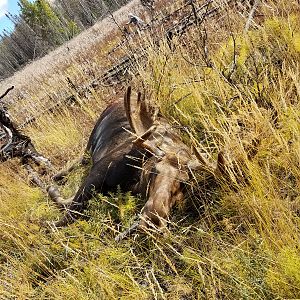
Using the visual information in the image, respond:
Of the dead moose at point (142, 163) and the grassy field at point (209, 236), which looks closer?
the grassy field at point (209, 236)

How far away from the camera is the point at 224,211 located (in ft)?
8.63

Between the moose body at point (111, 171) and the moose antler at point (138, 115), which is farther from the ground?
the moose antler at point (138, 115)

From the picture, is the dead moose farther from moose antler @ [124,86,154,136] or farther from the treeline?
the treeline

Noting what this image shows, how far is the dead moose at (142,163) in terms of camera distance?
2.67m

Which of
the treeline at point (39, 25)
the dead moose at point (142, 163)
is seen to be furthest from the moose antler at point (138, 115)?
the treeline at point (39, 25)

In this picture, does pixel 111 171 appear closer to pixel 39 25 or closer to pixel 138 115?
pixel 138 115

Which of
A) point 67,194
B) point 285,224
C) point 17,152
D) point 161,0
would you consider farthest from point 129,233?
point 161,0

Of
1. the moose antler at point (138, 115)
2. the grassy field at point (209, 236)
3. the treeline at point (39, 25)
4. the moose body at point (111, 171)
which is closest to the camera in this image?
the grassy field at point (209, 236)

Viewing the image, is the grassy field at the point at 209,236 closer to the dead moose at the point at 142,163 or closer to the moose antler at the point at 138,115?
the dead moose at the point at 142,163

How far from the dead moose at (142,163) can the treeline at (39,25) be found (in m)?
49.1

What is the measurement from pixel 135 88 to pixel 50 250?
3563 mm

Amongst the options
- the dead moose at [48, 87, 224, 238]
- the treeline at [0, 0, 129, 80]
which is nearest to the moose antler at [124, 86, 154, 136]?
the dead moose at [48, 87, 224, 238]

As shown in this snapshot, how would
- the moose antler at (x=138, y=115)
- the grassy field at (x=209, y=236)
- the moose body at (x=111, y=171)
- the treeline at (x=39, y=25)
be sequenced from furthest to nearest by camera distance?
1. the treeline at (x=39, y=25)
2. the moose body at (x=111, y=171)
3. the moose antler at (x=138, y=115)
4. the grassy field at (x=209, y=236)

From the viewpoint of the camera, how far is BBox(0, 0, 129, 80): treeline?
172 ft
